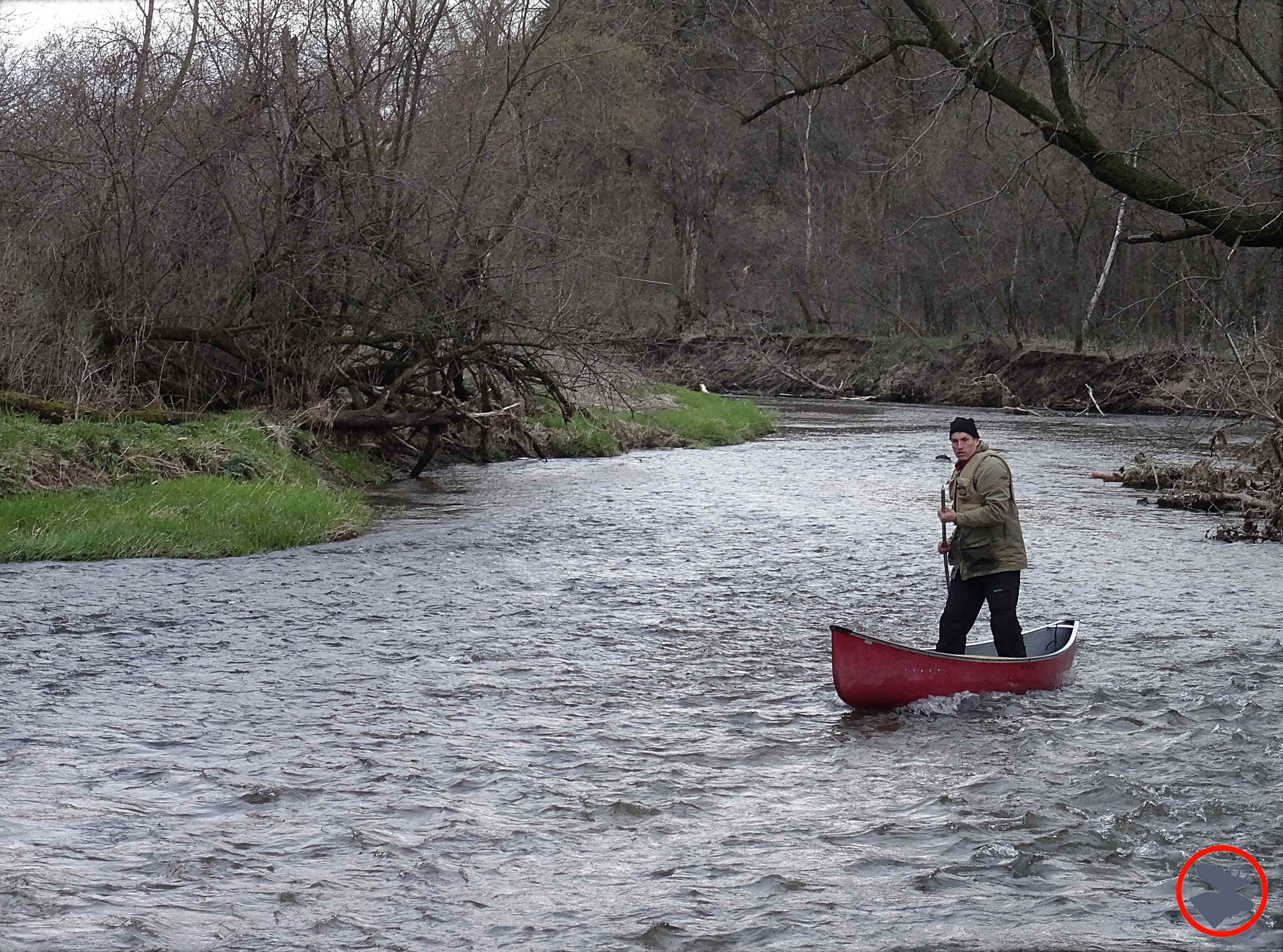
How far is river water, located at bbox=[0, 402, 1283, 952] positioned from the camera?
6.25 meters

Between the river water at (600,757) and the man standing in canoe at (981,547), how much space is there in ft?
1.88

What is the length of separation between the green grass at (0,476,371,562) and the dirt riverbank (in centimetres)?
1756

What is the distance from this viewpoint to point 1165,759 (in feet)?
28.4

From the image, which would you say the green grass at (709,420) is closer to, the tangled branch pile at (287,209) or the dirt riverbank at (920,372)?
the dirt riverbank at (920,372)

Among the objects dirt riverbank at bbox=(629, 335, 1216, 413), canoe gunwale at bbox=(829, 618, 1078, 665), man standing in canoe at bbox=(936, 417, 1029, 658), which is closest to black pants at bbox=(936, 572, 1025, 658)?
man standing in canoe at bbox=(936, 417, 1029, 658)

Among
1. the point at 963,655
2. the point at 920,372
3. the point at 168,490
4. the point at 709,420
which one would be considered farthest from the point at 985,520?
the point at 920,372

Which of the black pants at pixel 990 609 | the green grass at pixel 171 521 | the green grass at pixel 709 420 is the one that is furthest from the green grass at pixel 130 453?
the green grass at pixel 709 420

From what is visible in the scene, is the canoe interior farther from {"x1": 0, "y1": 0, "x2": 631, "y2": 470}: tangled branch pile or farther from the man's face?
{"x1": 0, "y1": 0, "x2": 631, "y2": 470}: tangled branch pile

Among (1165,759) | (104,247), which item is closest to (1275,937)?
(1165,759)

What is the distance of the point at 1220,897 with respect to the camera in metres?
6.67

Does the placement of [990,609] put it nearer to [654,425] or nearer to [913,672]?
[913,672]

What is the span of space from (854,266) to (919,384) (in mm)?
8959

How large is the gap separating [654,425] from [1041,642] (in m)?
22.8

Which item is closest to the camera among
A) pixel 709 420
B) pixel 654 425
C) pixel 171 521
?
pixel 171 521
